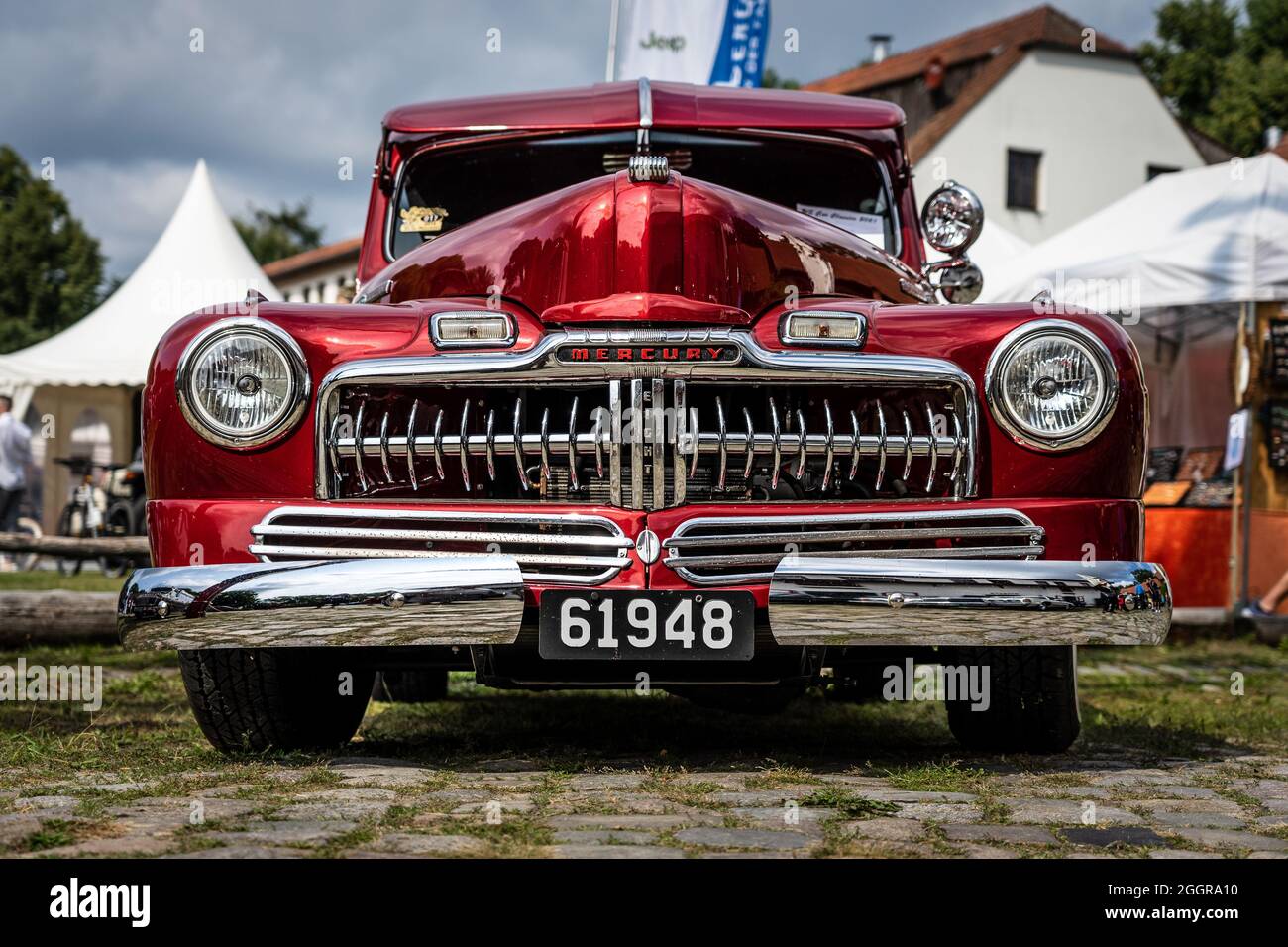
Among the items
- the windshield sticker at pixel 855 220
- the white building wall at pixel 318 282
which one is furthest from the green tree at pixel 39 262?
the windshield sticker at pixel 855 220

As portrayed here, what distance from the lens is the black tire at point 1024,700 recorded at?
12.2 feet

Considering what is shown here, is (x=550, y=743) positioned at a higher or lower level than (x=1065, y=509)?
lower

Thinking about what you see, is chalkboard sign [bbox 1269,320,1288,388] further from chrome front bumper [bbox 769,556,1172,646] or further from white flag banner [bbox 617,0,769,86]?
chrome front bumper [bbox 769,556,1172,646]

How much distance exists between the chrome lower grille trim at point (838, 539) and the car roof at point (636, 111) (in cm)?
203

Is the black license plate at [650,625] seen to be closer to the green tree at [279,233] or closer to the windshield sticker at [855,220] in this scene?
the windshield sticker at [855,220]

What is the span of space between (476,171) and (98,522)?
11.5m

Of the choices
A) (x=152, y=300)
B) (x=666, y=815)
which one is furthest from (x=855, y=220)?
(x=152, y=300)

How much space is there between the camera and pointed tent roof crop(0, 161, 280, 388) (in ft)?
48.9

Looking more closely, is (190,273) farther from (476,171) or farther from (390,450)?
(390,450)

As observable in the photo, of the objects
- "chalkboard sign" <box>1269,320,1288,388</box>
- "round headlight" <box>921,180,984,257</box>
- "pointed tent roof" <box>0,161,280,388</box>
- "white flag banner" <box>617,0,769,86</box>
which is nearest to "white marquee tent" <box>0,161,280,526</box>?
"pointed tent roof" <box>0,161,280,388</box>

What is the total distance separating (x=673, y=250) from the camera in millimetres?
3736

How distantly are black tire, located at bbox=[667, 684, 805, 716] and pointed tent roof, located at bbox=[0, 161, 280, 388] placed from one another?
11.2 metres

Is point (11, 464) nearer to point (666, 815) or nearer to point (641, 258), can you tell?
point (641, 258)
